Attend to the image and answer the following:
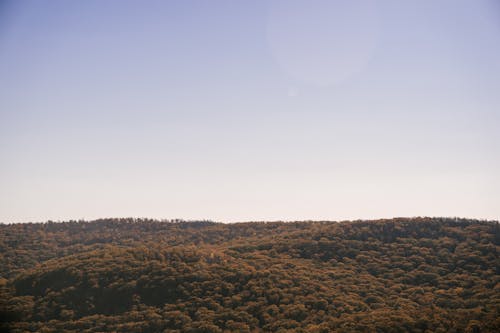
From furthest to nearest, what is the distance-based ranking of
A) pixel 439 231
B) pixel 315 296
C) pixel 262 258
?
pixel 439 231
pixel 262 258
pixel 315 296

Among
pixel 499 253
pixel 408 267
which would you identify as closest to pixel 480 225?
pixel 499 253

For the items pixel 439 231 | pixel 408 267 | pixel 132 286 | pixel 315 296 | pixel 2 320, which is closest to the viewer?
pixel 2 320

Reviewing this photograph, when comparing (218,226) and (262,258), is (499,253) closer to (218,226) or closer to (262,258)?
(262,258)

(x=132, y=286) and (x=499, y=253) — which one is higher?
(x=499, y=253)

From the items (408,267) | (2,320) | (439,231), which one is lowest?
(2,320)

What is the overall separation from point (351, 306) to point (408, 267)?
25.6 metres

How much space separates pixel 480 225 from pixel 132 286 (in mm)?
82052

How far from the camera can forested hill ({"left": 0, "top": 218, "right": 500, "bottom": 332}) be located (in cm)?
5481

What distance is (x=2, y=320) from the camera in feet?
190

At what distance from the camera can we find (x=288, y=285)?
67750 mm

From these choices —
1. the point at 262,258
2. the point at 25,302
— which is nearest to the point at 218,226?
the point at 262,258

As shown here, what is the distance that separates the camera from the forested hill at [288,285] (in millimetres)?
54812

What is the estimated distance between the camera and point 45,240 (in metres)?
131

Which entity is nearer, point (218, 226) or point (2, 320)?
point (2, 320)
